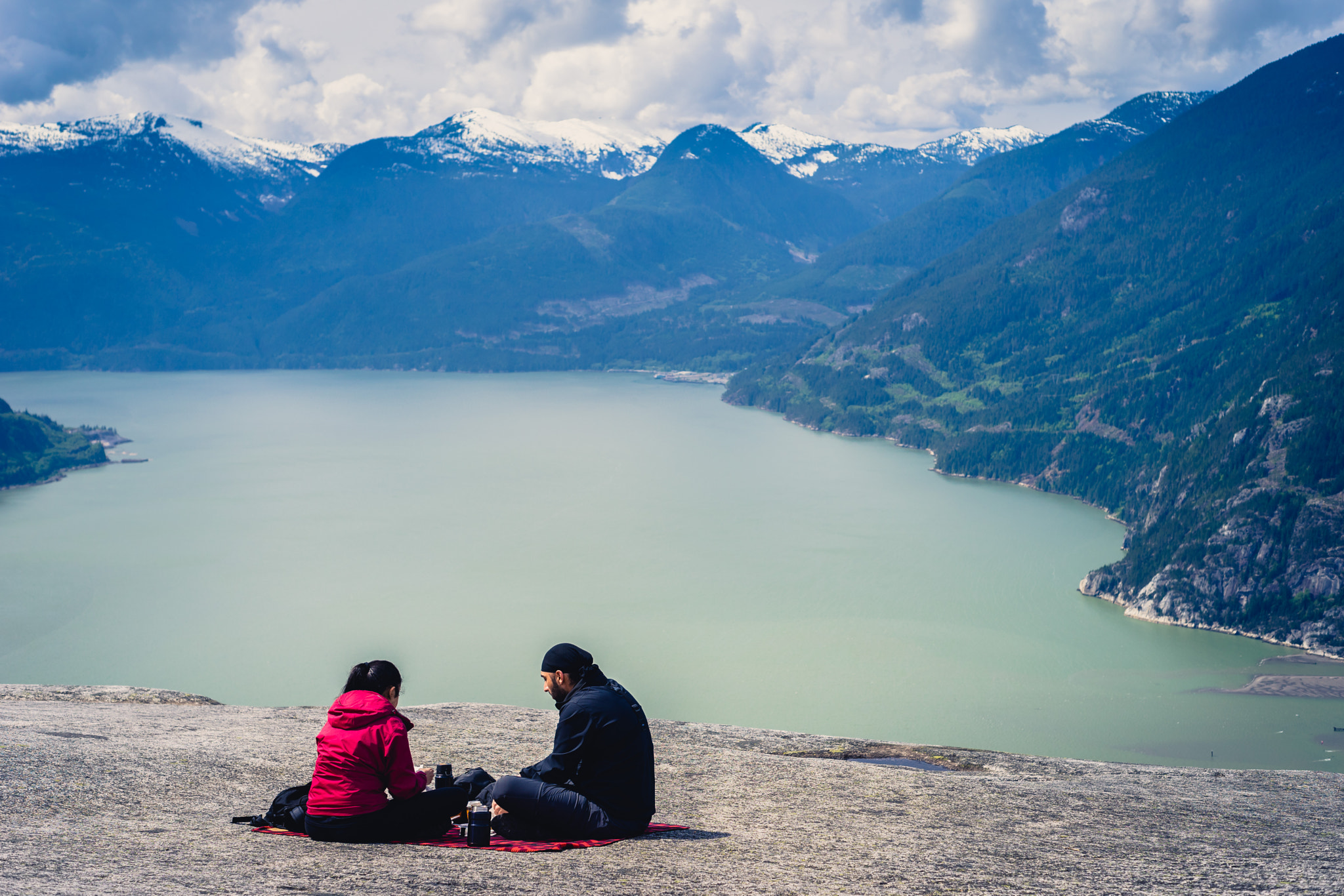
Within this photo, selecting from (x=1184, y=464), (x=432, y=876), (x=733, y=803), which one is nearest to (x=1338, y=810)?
(x=733, y=803)

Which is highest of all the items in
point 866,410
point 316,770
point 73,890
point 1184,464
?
point 866,410

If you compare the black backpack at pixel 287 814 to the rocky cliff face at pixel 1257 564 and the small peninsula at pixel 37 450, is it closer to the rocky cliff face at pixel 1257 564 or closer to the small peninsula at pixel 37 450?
the rocky cliff face at pixel 1257 564

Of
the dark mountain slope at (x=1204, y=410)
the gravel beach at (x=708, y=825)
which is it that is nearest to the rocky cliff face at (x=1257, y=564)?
the dark mountain slope at (x=1204, y=410)

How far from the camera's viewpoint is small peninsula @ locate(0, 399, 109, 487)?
137375mm

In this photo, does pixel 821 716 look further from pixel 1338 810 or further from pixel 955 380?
pixel 955 380

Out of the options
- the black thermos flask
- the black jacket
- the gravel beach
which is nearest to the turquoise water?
the gravel beach

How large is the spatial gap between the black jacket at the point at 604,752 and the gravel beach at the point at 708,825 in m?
0.58

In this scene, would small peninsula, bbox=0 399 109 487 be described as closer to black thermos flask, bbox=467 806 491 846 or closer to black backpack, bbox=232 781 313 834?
black backpack, bbox=232 781 313 834

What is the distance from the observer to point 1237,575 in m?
84.9

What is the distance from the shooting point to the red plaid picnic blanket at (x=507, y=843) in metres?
10.9

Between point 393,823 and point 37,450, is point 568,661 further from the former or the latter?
point 37,450

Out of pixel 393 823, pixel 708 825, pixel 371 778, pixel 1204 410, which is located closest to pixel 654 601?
pixel 708 825

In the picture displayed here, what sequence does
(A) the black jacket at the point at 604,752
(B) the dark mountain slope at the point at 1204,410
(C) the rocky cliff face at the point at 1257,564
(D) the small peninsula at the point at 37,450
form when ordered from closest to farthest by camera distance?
(A) the black jacket at the point at 604,752 → (C) the rocky cliff face at the point at 1257,564 → (B) the dark mountain slope at the point at 1204,410 → (D) the small peninsula at the point at 37,450

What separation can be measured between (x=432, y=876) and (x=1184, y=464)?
111652 millimetres
